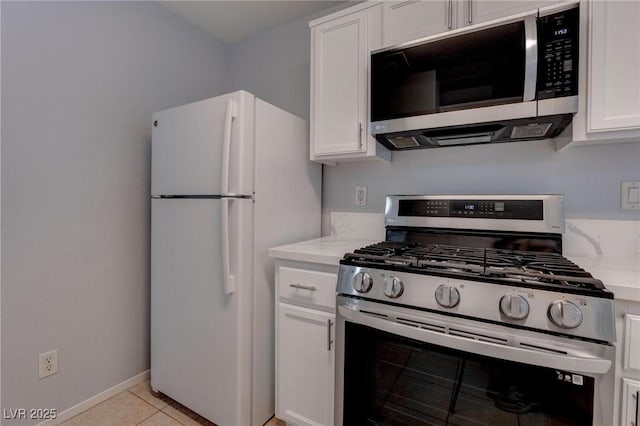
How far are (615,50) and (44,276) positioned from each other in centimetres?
269

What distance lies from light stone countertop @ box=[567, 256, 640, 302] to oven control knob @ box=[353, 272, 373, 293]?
705mm

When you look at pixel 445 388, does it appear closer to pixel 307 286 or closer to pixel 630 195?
pixel 307 286

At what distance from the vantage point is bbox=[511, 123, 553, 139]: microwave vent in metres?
1.30

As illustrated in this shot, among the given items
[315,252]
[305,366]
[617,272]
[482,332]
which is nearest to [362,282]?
[315,252]

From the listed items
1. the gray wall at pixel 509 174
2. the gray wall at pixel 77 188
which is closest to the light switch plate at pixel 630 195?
the gray wall at pixel 509 174

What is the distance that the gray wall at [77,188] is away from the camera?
1.43 metres

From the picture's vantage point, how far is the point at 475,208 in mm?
1529

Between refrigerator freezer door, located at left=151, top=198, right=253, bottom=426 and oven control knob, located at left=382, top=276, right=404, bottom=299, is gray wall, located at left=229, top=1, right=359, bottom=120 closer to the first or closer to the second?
refrigerator freezer door, located at left=151, top=198, right=253, bottom=426

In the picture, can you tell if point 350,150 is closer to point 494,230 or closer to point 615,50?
point 494,230

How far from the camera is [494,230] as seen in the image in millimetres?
1481

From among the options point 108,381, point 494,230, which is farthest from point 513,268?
point 108,381

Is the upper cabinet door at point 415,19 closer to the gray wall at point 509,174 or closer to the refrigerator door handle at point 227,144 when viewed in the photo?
the gray wall at point 509,174

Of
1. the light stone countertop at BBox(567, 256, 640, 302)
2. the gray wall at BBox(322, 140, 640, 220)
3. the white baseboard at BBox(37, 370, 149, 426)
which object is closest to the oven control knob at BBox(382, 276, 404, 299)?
the light stone countertop at BBox(567, 256, 640, 302)

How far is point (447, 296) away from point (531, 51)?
983 mm
